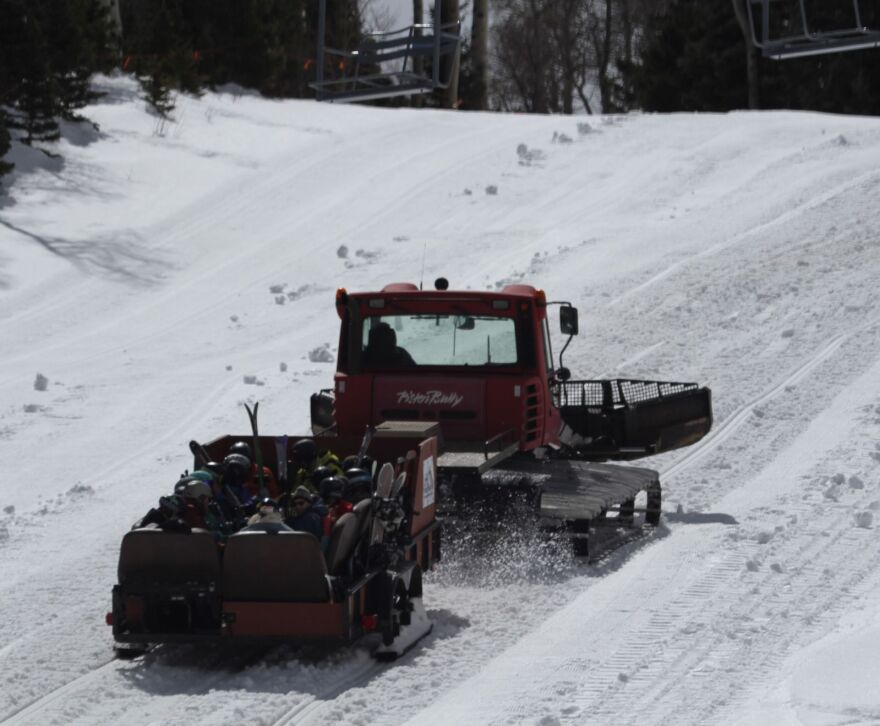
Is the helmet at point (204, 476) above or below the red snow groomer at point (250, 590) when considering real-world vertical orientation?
above

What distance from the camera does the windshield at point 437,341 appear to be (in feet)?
38.9

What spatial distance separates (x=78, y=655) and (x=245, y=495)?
1437mm

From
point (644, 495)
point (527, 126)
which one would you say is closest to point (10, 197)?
point (527, 126)

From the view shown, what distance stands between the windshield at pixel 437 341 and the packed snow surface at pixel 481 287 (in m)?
1.57

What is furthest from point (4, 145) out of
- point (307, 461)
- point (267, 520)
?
point (267, 520)

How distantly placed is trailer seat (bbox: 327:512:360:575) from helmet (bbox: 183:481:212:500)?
0.85 m

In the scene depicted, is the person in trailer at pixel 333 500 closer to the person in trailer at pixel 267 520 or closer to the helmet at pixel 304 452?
the person in trailer at pixel 267 520

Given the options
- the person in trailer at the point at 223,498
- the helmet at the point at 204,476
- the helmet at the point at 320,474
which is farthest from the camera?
the helmet at the point at 320,474

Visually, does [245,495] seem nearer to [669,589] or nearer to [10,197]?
[669,589]

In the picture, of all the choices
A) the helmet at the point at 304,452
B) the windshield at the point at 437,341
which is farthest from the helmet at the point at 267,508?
the windshield at the point at 437,341

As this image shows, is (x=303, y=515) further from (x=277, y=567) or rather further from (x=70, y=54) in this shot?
(x=70, y=54)

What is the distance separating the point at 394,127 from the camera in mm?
32438

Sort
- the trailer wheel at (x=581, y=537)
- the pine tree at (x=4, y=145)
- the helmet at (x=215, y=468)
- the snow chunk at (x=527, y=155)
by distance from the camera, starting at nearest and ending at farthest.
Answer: the helmet at (x=215, y=468), the trailer wheel at (x=581, y=537), the pine tree at (x=4, y=145), the snow chunk at (x=527, y=155)

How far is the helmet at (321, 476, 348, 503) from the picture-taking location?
30.2 feet
